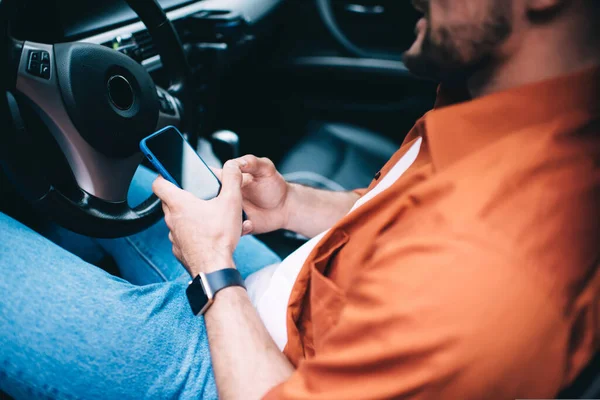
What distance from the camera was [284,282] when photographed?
0.77 m

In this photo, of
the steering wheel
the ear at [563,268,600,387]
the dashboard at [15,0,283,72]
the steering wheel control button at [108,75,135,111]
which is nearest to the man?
the ear at [563,268,600,387]

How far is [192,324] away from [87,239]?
465mm

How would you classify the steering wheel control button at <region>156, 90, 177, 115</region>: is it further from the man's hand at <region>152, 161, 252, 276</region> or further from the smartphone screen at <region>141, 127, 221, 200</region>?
the man's hand at <region>152, 161, 252, 276</region>

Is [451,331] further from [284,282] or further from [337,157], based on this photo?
[337,157]

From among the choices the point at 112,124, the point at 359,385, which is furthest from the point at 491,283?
the point at 112,124

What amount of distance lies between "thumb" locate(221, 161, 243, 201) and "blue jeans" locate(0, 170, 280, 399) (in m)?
0.22

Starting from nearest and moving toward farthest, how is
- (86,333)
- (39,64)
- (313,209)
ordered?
1. (86,333)
2. (39,64)
3. (313,209)

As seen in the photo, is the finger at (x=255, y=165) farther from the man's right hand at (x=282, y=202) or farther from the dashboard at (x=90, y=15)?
the dashboard at (x=90, y=15)

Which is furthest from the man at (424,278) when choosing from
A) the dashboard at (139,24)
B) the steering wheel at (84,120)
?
the dashboard at (139,24)

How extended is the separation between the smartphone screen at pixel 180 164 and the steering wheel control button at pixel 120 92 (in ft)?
0.47

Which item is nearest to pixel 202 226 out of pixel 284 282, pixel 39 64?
pixel 284 282

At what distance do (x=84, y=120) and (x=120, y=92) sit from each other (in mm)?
101

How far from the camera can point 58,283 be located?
714mm

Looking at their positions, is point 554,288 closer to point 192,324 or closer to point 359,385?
point 359,385
